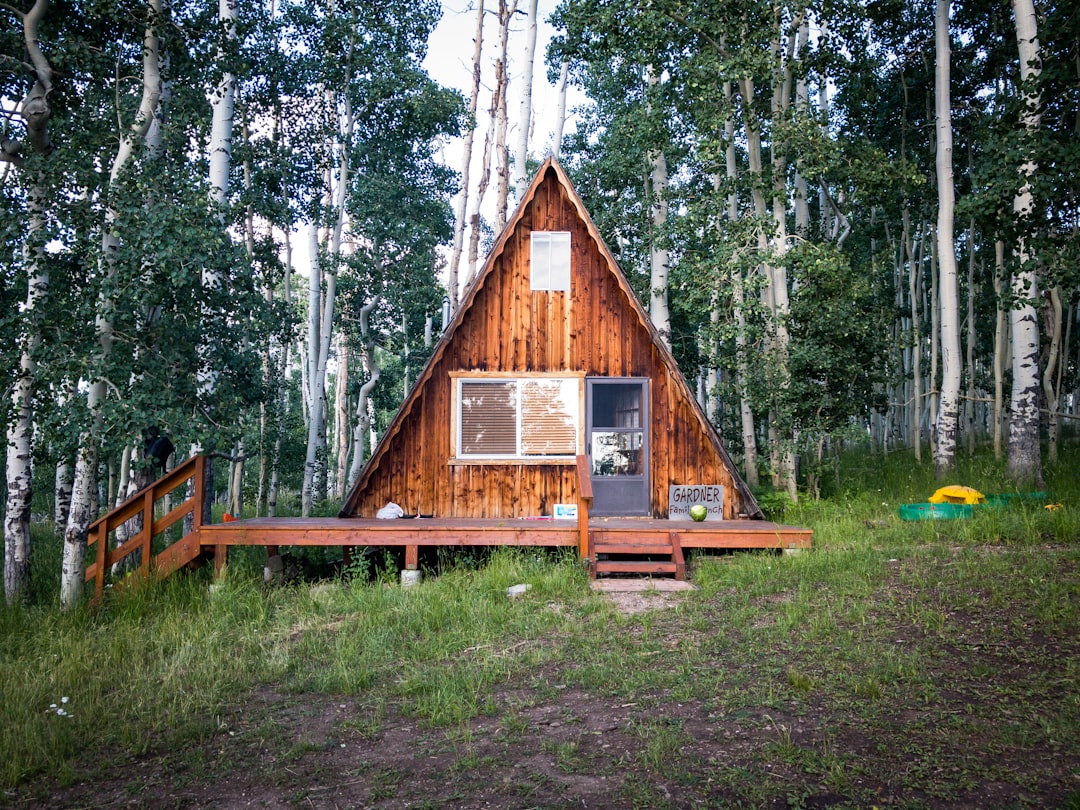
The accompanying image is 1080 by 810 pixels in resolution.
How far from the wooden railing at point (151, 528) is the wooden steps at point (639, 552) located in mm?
4944

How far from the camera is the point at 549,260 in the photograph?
11.6 metres

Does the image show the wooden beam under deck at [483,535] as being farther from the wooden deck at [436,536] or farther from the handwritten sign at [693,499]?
the handwritten sign at [693,499]

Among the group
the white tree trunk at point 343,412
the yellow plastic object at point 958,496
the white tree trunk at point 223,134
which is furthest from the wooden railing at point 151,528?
the white tree trunk at point 343,412

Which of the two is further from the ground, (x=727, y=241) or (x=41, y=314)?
(x=727, y=241)

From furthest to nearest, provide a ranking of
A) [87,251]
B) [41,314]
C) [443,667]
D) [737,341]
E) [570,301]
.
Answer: [737,341], [570,301], [87,251], [41,314], [443,667]

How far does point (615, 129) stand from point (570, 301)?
9.37 m

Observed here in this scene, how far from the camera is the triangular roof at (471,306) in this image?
35.6 ft

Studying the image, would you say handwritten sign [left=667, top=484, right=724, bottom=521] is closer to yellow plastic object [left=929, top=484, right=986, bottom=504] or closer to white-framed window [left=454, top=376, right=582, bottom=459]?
white-framed window [left=454, top=376, right=582, bottom=459]

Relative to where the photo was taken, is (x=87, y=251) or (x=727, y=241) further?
(x=727, y=241)

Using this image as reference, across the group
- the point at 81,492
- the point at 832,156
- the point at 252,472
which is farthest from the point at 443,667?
the point at 252,472

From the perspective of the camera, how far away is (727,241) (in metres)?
13.8

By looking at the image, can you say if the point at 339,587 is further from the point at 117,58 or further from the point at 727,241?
the point at 727,241

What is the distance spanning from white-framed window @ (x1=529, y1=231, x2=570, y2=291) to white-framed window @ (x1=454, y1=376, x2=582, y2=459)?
1490mm

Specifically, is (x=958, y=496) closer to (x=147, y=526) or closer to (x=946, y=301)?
(x=946, y=301)
